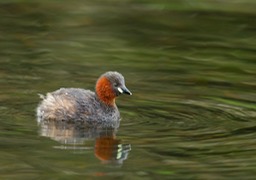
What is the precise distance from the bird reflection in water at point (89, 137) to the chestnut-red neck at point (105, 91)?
50 centimetres

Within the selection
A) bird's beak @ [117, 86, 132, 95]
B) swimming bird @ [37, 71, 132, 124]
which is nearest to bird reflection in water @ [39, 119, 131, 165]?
swimming bird @ [37, 71, 132, 124]

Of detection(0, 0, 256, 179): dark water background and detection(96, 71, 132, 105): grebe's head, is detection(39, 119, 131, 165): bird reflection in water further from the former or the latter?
detection(96, 71, 132, 105): grebe's head

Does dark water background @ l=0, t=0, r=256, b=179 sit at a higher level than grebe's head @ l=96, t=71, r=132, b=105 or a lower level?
lower

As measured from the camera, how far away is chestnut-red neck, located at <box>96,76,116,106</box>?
12.1m

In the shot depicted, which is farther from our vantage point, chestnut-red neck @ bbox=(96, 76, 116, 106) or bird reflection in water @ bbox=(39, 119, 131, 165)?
chestnut-red neck @ bbox=(96, 76, 116, 106)

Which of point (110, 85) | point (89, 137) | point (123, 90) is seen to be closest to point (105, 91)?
point (110, 85)

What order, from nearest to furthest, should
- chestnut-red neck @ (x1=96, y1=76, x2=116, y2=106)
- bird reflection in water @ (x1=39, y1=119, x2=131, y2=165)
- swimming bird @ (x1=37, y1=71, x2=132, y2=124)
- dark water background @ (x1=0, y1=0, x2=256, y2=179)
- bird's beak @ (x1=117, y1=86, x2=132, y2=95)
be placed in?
dark water background @ (x1=0, y1=0, x2=256, y2=179), bird reflection in water @ (x1=39, y1=119, x2=131, y2=165), swimming bird @ (x1=37, y1=71, x2=132, y2=124), bird's beak @ (x1=117, y1=86, x2=132, y2=95), chestnut-red neck @ (x1=96, y1=76, x2=116, y2=106)

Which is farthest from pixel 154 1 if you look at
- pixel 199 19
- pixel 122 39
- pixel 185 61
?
pixel 185 61

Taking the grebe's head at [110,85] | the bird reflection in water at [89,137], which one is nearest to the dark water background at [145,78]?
the bird reflection in water at [89,137]

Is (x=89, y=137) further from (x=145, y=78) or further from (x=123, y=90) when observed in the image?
(x=145, y=78)

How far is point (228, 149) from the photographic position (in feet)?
34.1

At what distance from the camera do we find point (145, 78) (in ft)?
45.4

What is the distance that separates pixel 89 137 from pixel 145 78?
297cm

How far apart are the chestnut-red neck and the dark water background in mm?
262
